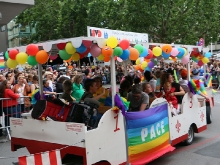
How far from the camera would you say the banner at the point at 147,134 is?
17.1ft

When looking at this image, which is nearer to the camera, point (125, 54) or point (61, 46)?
point (61, 46)

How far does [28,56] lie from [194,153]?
406 cm

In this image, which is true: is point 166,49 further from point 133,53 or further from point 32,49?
point 32,49

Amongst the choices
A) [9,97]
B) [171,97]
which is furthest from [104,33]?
[9,97]

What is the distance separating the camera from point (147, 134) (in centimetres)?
554

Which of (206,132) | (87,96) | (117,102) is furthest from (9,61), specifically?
(206,132)

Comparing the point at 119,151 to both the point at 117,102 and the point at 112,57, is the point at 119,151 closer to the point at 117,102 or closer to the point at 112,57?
the point at 117,102

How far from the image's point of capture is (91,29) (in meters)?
5.21

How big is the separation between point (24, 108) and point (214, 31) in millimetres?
16299

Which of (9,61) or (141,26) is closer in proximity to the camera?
(9,61)

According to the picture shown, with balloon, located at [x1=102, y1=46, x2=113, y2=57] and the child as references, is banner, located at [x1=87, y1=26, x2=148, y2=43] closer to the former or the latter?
balloon, located at [x1=102, y1=46, x2=113, y2=57]

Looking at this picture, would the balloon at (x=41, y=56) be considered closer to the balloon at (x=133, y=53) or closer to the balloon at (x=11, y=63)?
the balloon at (x=11, y=63)

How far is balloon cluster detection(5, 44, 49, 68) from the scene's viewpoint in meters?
4.88

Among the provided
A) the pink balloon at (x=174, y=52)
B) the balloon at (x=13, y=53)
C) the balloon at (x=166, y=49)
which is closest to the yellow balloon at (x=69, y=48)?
the balloon at (x=13, y=53)
